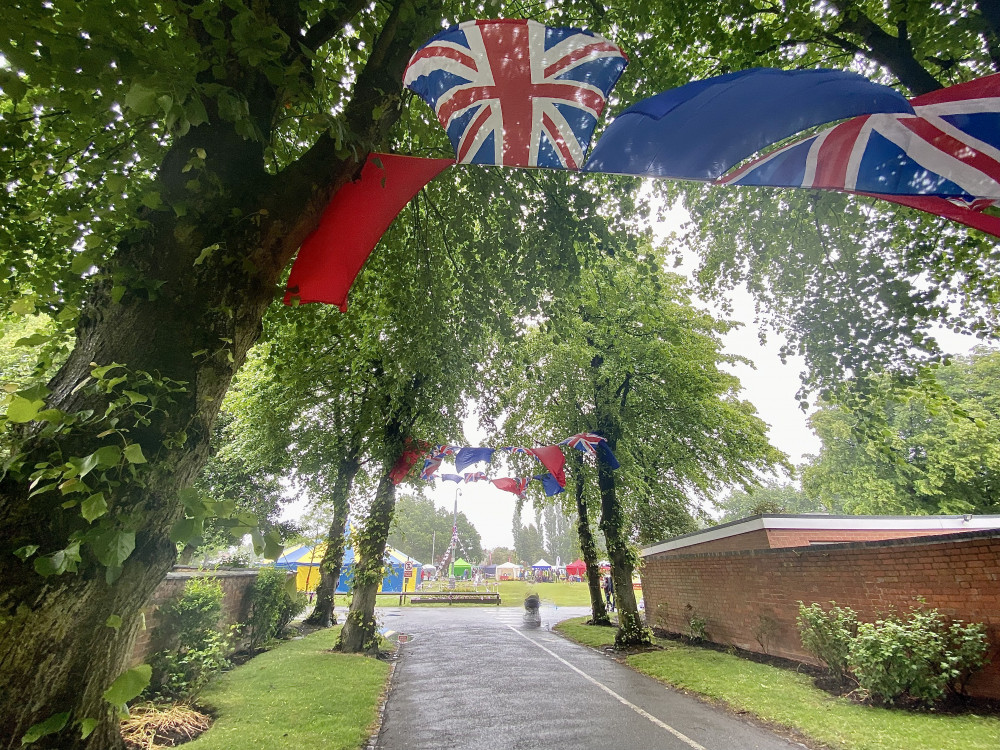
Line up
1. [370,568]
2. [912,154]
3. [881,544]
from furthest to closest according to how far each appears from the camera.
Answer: [370,568] < [881,544] < [912,154]

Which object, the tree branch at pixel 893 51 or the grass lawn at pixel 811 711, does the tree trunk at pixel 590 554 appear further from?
the tree branch at pixel 893 51

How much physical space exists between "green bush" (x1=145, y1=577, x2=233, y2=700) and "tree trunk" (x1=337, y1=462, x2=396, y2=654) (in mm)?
3607

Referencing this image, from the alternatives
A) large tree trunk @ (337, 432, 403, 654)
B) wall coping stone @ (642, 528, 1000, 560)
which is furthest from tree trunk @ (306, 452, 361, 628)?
wall coping stone @ (642, 528, 1000, 560)

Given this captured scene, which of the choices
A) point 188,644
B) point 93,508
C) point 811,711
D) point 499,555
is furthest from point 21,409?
point 499,555

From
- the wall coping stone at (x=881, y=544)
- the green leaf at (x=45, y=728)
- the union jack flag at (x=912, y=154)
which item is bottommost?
the green leaf at (x=45, y=728)

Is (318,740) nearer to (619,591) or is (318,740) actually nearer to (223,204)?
(223,204)

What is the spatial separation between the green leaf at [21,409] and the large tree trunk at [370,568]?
10.9 metres

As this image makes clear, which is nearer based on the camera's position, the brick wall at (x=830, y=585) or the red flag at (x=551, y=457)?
the brick wall at (x=830, y=585)

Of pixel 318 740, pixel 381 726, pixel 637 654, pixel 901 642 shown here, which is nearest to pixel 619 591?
pixel 637 654

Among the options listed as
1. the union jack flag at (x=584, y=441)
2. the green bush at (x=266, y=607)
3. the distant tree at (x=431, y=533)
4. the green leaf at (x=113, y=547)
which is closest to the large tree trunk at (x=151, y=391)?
the green leaf at (x=113, y=547)

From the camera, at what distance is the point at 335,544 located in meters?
14.3

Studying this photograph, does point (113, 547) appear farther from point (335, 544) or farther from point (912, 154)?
point (335, 544)

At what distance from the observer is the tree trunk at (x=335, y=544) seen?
14.4m

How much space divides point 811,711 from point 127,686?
8337 mm
